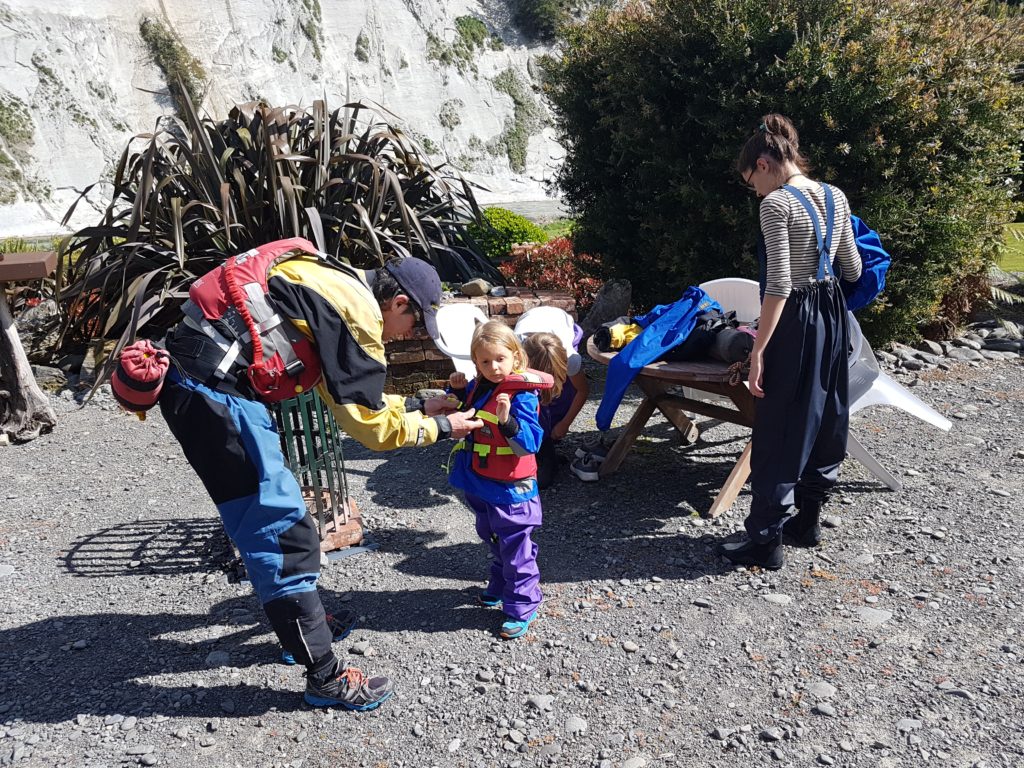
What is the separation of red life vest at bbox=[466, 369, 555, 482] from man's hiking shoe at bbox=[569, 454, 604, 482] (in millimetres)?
1431

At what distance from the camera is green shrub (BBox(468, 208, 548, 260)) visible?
7883 millimetres

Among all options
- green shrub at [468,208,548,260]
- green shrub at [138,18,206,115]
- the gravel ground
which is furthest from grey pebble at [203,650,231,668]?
green shrub at [138,18,206,115]

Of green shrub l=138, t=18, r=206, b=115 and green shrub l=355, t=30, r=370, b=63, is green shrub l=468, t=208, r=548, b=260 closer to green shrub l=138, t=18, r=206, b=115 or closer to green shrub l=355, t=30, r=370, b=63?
green shrub l=138, t=18, r=206, b=115

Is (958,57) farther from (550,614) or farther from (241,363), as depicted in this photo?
(241,363)

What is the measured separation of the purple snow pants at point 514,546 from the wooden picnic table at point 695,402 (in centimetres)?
117

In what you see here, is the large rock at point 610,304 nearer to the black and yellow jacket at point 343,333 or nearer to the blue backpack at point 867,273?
the blue backpack at point 867,273

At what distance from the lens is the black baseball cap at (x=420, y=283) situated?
257 cm

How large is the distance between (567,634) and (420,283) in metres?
1.46

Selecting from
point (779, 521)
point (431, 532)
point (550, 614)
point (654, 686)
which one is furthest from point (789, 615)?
point (431, 532)

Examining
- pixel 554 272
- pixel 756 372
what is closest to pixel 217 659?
pixel 756 372

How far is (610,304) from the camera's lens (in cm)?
650

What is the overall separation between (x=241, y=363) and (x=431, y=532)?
5.60 feet

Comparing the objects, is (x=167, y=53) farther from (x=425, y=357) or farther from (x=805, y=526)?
(x=805, y=526)

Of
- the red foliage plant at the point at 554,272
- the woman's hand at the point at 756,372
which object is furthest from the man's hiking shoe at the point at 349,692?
the red foliage plant at the point at 554,272
